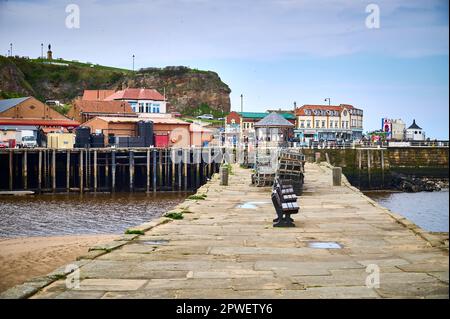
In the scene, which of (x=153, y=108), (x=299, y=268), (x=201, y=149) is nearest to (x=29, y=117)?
(x=153, y=108)

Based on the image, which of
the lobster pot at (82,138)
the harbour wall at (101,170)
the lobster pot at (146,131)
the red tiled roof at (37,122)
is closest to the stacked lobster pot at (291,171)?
the harbour wall at (101,170)

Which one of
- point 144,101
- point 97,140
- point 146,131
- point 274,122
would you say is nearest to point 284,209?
point 274,122

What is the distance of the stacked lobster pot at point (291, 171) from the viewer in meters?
24.7

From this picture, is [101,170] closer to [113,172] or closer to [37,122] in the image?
[113,172]

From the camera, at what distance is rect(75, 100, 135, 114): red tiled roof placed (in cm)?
8106

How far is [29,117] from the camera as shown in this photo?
73812 mm

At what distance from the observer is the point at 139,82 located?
562ft

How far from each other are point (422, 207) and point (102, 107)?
179 ft

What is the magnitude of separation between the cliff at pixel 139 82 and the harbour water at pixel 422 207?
407ft

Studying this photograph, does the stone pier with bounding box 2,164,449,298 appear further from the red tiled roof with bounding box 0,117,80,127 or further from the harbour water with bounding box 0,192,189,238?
the red tiled roof with bounding box 0,117,80,127
